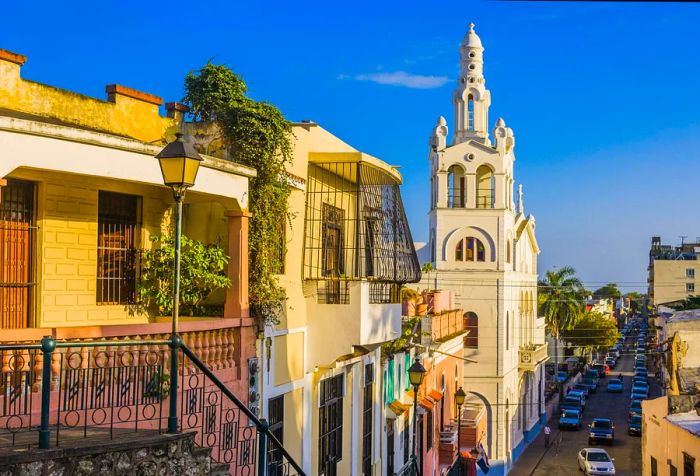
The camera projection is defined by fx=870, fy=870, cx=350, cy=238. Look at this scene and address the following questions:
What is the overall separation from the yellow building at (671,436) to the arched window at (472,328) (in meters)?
18.1

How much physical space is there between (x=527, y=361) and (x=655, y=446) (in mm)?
25042

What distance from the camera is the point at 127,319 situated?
11.5 metres

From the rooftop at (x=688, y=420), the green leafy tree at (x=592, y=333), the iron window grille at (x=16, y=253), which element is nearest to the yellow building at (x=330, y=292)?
the iron window grille at (x=16, y=253)

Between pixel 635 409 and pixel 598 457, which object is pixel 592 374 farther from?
pixel 598 457

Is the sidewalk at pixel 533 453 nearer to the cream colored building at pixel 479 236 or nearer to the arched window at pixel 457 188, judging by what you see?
the cream colored building at pixel 479 236

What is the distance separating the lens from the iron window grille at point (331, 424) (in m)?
14.6

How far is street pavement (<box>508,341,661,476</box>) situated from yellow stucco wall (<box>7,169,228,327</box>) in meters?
32.3

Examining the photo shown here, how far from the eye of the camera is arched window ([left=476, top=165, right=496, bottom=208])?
1794 inches

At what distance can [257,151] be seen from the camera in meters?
12.1

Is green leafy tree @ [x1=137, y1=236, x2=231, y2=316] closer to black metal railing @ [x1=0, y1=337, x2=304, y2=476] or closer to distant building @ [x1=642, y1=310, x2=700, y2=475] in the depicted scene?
black metal railing @ [x1=0, y1=337, x2=304, y2=476]

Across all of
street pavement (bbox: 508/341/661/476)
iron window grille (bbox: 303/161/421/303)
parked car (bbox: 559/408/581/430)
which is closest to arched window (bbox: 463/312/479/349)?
street pavement (bbox: 508/341/661/476)

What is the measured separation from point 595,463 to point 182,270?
29169 millimetres

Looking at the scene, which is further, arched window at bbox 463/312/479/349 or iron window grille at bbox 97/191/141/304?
arched window at bbox 463/312/479/349

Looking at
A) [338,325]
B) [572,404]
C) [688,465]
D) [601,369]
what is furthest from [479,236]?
[601,369]
